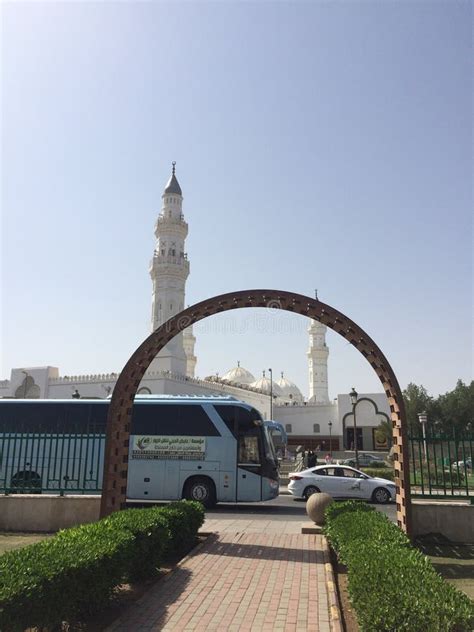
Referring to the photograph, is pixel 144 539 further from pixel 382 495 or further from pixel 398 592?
pixel 382 495

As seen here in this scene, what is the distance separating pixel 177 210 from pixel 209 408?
37.9 m

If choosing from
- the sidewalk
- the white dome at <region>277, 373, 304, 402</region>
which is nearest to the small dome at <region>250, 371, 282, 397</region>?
the white dome at <region>277, 373, 304, 402</region>

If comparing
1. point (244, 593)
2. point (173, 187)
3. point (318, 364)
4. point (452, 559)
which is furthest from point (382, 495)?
point (318, 364)

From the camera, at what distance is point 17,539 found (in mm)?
9211

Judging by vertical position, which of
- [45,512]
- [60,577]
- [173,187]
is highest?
[173,187]

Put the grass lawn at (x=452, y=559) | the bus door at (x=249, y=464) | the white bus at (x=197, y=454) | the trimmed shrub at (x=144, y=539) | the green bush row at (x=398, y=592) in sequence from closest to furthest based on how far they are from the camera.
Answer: the green bush row at (x=398, y=592) < the trimmed shrub at (x=144, y=539) < the grass lawn at (x=452, y=559) < the bus door at (x=249, y=464) < the white bus at (x=197, y=454)

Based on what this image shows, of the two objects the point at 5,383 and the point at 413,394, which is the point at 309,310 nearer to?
the point at 413,394

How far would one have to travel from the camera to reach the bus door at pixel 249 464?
13900 millimetres

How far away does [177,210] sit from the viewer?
49.8m

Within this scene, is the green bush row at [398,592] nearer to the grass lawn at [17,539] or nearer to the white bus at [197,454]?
the grass lawn at [17,539]

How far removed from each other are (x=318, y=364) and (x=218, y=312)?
204 ft

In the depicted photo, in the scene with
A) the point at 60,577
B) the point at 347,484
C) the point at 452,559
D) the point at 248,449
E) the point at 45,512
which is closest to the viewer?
the point at 60,577

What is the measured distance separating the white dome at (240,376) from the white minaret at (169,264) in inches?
903

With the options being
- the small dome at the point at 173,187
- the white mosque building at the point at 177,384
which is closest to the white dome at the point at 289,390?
the white mosque building at the point at 177,384
